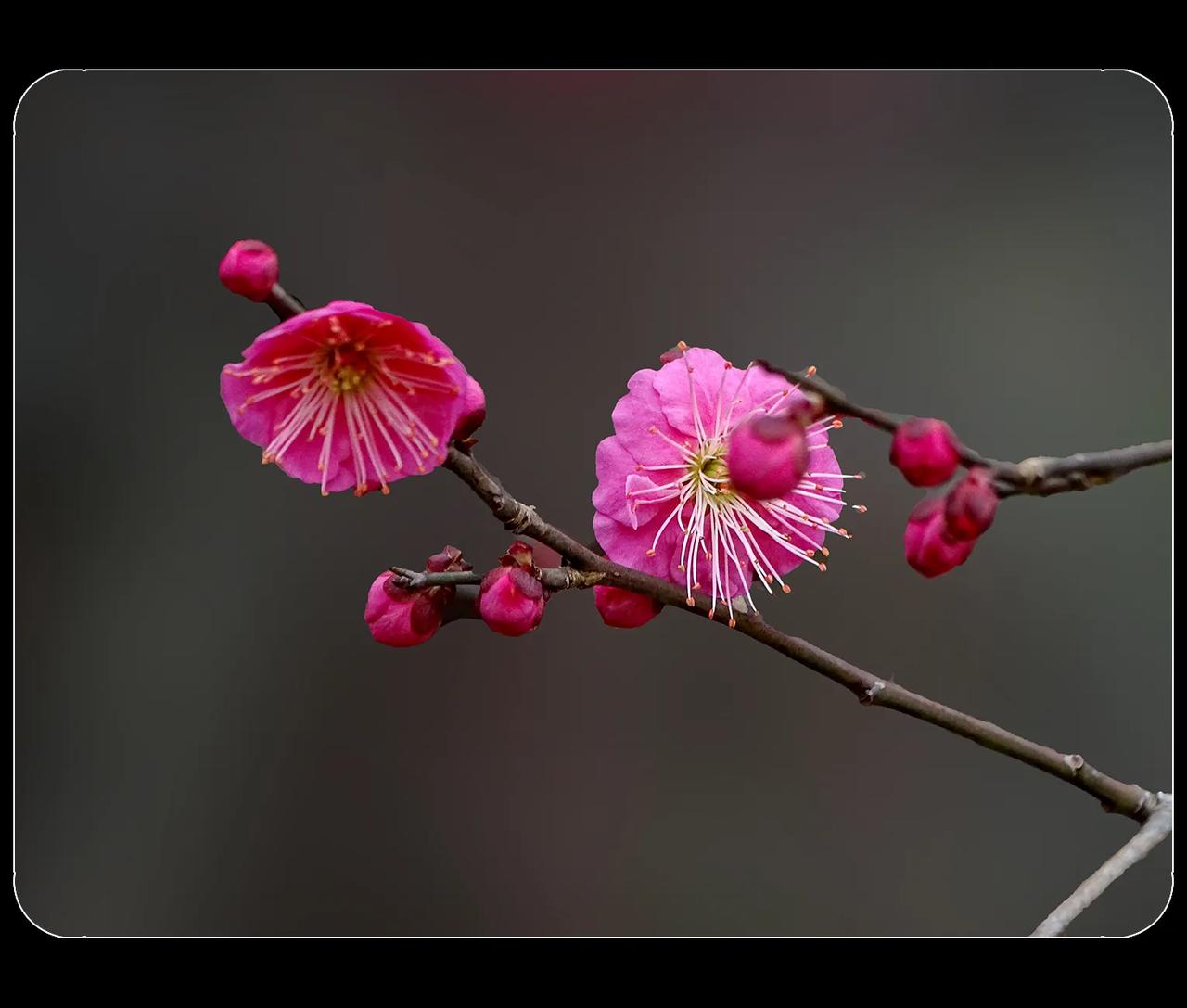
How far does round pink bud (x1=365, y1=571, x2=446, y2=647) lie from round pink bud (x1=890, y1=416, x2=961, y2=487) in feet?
1.22

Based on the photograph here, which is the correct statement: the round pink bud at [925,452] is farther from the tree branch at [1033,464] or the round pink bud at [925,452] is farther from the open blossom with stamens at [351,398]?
the open blossom with stamens at [351,398]

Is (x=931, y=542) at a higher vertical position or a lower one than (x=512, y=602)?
higher

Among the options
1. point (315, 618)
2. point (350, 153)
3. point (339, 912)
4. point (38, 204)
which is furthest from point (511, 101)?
point (339, 912)

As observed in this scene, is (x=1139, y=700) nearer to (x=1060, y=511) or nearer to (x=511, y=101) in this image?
(x=1060, y=511)

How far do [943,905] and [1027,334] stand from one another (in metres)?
0.64

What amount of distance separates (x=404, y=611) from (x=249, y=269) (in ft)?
0.91

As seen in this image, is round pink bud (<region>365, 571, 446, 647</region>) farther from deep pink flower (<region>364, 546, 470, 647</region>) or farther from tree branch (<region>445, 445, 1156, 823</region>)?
tree branch (<region>445, 445, 1156, 823</region>)

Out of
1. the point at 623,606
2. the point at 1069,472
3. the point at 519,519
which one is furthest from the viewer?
the point at 623,606

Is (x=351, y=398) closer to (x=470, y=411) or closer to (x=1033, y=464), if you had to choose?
(x=470, y=411)

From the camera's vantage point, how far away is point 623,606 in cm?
94

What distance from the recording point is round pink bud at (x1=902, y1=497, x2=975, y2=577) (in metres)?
0.78

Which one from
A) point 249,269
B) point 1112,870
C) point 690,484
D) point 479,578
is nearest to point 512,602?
point 479,578

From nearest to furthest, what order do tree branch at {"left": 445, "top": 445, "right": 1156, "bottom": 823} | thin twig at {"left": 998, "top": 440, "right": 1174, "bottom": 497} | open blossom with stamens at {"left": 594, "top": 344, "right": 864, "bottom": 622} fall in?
1. thin twig at {"left": 998, "top": 440, "right": 1174, "bottom": 497}
2. tree branch at {"left": 445, "top": 445, "right": 1156, "bottom": 823}
3. open blossom with stamens at {"left": 594, "top": 344, "right": 864, "bottom": 622}

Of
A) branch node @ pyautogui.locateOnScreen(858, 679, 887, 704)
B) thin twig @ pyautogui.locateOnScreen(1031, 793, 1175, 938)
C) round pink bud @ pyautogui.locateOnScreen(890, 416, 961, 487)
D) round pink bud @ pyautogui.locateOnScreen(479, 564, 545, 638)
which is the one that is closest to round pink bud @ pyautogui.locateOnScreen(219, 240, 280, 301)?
round pink bud @ pyautogui.locateOnScreen(479, 564, 545, 638)
